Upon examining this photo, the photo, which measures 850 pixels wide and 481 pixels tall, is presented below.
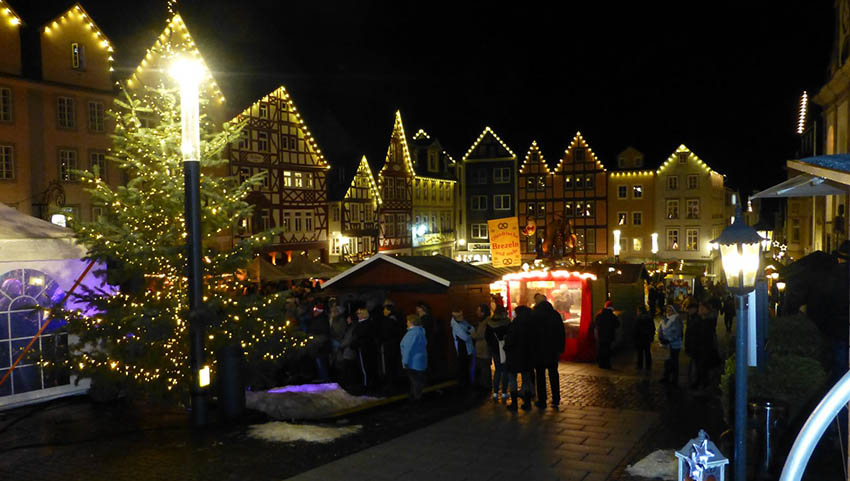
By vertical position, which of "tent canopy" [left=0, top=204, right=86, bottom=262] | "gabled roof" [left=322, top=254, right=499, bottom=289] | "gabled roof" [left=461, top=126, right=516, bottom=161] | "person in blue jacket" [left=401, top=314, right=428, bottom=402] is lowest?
"person in blue jacket" [left=401, top=314, right=428, bottom=402]

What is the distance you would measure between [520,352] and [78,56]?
25.8 metres

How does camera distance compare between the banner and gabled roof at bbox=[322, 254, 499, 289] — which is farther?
the banner

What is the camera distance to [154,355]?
1040 cm

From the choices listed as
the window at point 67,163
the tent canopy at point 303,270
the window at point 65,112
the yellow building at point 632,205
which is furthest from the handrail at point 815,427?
the yellow building at point 632,205

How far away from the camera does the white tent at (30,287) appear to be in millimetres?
10938

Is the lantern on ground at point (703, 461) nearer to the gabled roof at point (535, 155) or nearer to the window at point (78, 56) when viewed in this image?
the window at point (78, 56)

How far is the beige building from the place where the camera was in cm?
5234

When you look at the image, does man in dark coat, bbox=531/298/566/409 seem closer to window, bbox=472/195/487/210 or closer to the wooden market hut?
the wooden market hut

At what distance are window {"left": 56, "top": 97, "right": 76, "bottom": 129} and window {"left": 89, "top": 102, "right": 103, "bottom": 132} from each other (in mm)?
772

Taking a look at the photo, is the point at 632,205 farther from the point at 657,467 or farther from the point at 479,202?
the point at 657,467

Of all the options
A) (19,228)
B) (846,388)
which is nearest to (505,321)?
(19,228)

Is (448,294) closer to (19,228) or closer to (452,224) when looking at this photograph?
(19,228)

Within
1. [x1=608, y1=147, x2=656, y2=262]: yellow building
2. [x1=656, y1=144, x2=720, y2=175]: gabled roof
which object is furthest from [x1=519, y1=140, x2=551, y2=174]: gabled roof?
[x1=656, y1=144, x2=720, y2=175]: gabled roof

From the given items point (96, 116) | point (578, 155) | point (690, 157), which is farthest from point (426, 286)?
point (690, 157)
